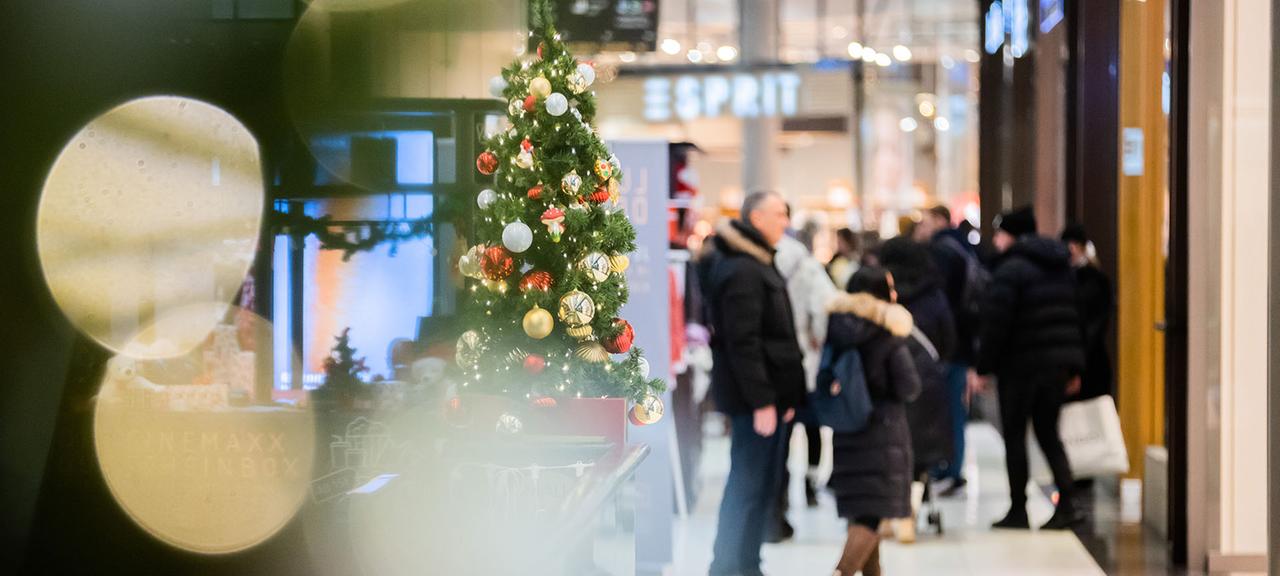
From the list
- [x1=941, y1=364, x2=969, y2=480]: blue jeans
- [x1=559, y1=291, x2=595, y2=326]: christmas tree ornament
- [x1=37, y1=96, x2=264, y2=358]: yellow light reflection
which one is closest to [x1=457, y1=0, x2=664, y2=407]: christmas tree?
[x1=559, y1=291, x2=595, y2=326]: christmas tree ornament

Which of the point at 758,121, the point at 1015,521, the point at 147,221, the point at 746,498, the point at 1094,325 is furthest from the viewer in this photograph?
the point at 758,121

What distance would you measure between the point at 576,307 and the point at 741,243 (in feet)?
6.04

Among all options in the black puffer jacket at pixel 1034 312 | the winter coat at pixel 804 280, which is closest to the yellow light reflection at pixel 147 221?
the winter coat at pixel 804 280

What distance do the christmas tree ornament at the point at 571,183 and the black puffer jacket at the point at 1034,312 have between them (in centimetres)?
382

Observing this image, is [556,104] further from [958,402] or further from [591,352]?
[958,402]

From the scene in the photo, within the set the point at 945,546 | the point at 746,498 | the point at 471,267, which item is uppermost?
the point at 471,267

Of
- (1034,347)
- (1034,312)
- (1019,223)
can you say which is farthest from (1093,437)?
(1019,223)

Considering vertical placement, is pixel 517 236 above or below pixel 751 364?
above

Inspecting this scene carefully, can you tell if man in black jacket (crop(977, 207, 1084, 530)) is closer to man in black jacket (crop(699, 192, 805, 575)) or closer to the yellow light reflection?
man in black jacket (crop(699, 192, 805, 575))

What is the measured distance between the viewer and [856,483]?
242 inches

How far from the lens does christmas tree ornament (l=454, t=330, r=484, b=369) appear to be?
488 cm

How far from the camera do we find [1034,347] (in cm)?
796

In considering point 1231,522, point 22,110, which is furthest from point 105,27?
point 1231,522

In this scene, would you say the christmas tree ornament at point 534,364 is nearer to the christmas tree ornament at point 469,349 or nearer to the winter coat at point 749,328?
the christmas tree ornament at point 469,349
